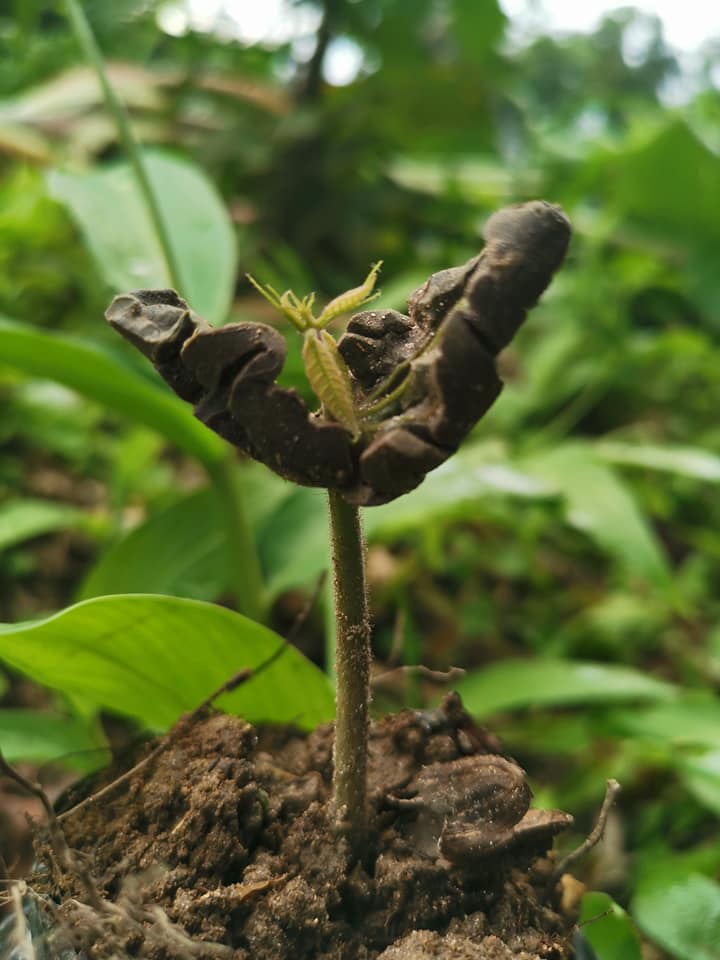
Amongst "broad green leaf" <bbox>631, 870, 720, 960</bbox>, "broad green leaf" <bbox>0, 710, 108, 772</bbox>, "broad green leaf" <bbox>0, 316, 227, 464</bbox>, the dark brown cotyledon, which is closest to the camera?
the dark brown cotyledon

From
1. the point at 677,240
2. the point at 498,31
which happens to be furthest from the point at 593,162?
the point at 498,31

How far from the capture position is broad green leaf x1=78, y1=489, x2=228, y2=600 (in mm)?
1122

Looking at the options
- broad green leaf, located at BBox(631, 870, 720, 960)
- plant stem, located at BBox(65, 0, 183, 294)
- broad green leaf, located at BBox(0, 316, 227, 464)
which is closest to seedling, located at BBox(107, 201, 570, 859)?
broad green leaf, located at BBox(631, 870, 720, 960)

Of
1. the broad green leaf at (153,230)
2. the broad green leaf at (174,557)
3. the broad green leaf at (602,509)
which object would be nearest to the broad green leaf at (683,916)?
the broad green leaf at (602,509)

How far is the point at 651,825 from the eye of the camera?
1.26m

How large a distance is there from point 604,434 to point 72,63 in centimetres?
187

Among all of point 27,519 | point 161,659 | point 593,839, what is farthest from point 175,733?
point 27,519

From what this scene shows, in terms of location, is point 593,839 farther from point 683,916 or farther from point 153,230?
point 153,230

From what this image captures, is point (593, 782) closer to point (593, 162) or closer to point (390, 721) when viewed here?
point (390, 721)

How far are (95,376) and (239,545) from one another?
11.7 inches

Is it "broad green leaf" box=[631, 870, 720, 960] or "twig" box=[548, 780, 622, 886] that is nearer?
"twig" box=[548, 780, 622, 886]

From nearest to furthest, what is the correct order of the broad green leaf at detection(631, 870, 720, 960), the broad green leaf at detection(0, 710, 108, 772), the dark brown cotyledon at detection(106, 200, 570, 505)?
1. the dark brown cotyledon at detection(106, 200, 570, 505)
2. the broad green leaf at detection(631, 870, 720, 960)
3. the broad green leaf at detection(0, 710, 108, 772)

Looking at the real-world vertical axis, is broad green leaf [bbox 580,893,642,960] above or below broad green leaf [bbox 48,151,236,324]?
below

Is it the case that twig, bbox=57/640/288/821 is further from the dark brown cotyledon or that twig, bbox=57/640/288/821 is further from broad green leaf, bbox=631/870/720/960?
broad green leaf, bbox=631/870/720/960
